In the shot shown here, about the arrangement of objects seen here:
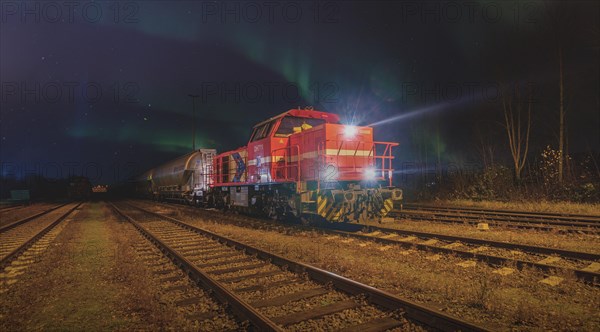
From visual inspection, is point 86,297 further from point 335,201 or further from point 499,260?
point 499,260

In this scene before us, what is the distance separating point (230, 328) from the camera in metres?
3.93

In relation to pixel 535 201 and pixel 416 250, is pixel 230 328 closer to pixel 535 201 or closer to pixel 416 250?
pixel 416 250

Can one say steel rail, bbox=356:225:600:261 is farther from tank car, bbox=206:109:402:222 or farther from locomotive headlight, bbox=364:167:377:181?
locomotive headlight, bbox=364:167:377:181

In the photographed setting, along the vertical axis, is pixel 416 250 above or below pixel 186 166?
below

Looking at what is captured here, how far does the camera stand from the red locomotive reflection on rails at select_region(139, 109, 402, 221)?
33.3 ft

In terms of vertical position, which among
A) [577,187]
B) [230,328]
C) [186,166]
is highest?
[186,166]

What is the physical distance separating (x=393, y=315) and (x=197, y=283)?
3.05 m

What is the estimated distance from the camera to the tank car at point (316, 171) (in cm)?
1012

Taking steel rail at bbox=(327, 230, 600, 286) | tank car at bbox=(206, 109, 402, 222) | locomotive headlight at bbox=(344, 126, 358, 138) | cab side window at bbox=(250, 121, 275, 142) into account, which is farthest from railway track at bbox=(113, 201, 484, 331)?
cab side window at bbox=(250, 121, 275, 142)

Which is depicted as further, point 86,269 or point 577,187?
point 577,187

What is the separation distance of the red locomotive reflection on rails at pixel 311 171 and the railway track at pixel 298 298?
345 cm

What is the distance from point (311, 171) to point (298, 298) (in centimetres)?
634

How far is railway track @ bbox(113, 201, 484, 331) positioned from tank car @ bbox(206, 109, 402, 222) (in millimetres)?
3385

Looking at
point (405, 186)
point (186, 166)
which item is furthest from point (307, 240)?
point (405, 186)
